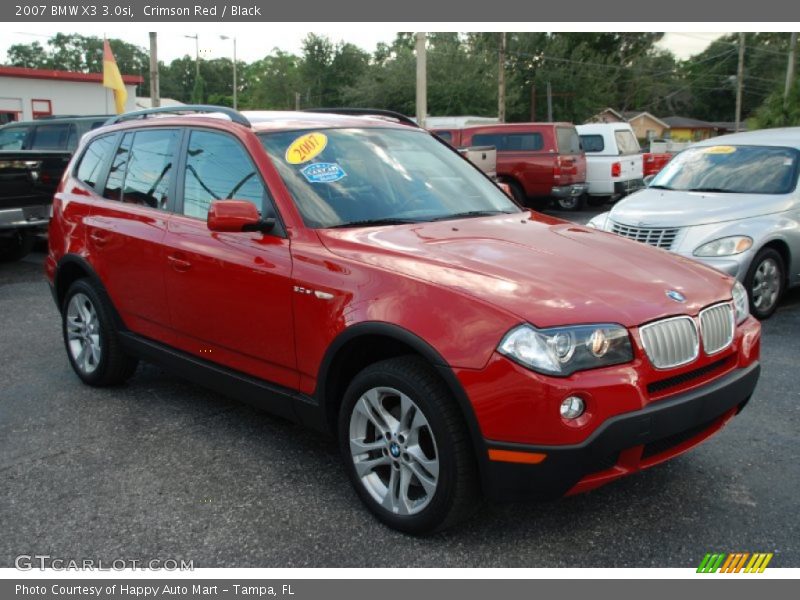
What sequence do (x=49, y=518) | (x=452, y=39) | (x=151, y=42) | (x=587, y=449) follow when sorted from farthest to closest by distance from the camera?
(x=452, y=39) → (x=151, y=42) → (x=49, y=518) → (x=587, y=449)

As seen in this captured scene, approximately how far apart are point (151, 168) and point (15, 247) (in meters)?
7.17

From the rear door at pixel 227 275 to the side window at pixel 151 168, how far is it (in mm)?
165

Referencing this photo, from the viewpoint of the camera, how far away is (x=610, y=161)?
56.6 ft

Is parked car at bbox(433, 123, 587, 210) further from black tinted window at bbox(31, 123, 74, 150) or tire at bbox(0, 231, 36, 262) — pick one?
tire at bbox(0, 231, 36, 262)

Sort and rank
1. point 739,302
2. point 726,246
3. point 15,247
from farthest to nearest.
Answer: point 15,247 < point 726,246 < point 739,302

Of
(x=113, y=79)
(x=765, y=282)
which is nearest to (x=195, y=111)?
(x=765, y=282)

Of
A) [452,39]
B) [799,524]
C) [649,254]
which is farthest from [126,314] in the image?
[452,39]

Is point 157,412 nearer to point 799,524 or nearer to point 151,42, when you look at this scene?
point 799,524

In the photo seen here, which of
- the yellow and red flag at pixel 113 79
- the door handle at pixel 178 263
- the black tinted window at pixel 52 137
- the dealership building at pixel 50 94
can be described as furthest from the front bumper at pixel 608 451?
the dealership building at pixel 50 94

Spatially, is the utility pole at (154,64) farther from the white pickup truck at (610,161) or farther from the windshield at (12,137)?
the white pickup truck at (610,161)

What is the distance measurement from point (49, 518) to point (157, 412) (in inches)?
53.2

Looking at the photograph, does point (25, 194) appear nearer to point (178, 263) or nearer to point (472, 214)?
point (178, 263)

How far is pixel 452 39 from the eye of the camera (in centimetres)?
4525

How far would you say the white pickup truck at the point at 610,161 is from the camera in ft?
56.7
